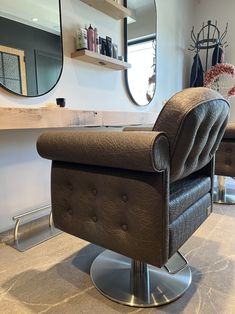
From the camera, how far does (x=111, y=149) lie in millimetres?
727

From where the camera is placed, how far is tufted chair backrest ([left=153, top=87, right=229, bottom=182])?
2.17 ft

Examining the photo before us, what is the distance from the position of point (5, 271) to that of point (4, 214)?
0.44 meters

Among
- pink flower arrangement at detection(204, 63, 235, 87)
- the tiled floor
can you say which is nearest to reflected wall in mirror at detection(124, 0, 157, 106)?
pink flower arrangement at detection(204, 63, 235, 87)

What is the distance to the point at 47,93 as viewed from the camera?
5.59 feet

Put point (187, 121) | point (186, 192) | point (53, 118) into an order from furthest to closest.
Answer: point (53, 118) → point (186, 192) → point (187, 121)

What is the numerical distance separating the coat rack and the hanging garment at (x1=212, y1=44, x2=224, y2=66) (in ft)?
0.08

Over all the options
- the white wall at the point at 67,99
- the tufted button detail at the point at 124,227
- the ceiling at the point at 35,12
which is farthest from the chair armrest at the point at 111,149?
the ceiling at the point at 35,12

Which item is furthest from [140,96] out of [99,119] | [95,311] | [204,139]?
[95,311]

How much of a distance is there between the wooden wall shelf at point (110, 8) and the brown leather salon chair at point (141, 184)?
1518mm

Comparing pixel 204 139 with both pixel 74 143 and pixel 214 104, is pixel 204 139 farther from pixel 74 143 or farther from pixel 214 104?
pixel 74 143

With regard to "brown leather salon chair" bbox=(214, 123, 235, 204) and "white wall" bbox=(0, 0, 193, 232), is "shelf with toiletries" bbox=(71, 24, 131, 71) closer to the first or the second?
"white wall" bbox=(0, 0, 193, 232)

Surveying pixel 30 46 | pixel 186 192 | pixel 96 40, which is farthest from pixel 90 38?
pixel 186 192

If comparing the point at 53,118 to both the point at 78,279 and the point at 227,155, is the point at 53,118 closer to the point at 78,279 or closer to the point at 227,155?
the point at 78,279

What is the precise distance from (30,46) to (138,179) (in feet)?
4.31
